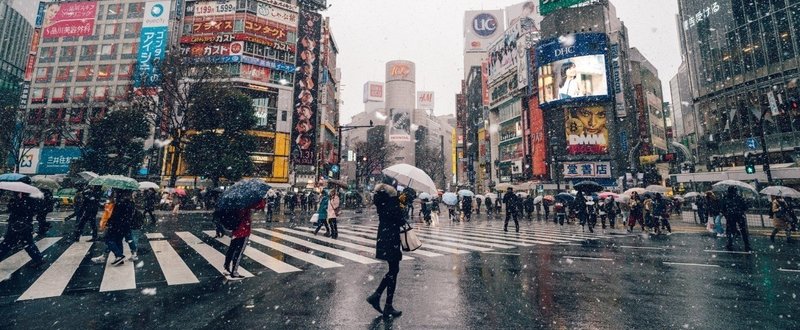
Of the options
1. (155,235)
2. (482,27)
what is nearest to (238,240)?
(155,235)

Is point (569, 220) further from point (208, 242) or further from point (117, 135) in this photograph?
point (117, 135)

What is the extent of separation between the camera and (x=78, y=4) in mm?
47625

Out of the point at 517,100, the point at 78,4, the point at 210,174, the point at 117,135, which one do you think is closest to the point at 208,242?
the point at 210,174

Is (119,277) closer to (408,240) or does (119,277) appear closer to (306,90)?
(408,240)

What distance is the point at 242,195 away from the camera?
5.62 metres

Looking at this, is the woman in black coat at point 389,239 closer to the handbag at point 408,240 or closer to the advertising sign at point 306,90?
the handbag at point 408,240

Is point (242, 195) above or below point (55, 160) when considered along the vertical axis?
below

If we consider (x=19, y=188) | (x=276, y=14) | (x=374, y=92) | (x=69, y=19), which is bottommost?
(x=19, y=188)

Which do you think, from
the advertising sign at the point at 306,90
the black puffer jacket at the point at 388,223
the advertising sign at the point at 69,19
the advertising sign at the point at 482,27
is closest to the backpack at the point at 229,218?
the black puffer jacket at the point at 388,223

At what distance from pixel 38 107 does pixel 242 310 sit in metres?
61.7

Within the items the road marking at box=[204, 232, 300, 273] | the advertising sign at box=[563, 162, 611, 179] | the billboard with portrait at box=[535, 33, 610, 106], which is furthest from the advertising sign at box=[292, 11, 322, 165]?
the road marking at box=[204, 232, 300, 273]

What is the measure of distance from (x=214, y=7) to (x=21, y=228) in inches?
1724

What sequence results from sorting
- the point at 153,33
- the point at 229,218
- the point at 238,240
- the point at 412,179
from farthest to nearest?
the point at 153,33
the point at 412,179
the point at 238,240
the point at 229,218

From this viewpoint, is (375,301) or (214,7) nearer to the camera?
(375,301)
